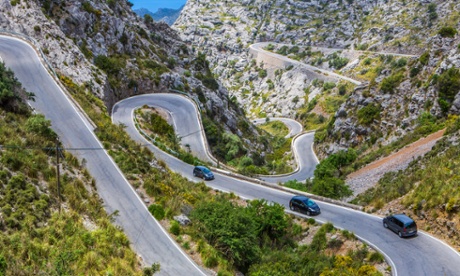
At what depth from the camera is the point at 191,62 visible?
82.8 meters

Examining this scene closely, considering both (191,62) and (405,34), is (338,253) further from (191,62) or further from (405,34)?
(405,34)

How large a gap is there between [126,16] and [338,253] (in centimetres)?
7013

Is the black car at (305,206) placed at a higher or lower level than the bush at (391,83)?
lower

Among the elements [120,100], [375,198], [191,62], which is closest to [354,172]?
[375,198]

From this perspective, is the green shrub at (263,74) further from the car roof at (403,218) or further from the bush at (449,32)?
the car roof at (403,218)

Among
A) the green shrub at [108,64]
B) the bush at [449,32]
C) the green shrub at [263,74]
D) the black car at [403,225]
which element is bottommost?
the green shrub at [263,74]

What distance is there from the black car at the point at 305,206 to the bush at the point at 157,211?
11591 mm

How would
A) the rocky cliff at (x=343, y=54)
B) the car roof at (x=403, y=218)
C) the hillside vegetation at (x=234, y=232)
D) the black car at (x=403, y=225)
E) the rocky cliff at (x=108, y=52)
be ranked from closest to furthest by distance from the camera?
the hillside vegetation at (x=234, y=232) < the black car at (x=403, y=225) < the car roof at (x=403, y=218) < the rocky cliff at (x=108, y=52) < the rocky cliff at (x=343, y=54)

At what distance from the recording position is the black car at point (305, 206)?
2845 cm

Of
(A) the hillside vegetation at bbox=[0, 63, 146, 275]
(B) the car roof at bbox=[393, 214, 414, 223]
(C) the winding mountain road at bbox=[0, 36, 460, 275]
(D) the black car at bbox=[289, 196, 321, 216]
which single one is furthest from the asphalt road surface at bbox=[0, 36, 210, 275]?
(B) the car roof at bbox=[393, 214, 414, 223]

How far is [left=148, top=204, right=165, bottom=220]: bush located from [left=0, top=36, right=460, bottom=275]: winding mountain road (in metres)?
0.34

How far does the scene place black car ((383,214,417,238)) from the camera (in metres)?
22.8

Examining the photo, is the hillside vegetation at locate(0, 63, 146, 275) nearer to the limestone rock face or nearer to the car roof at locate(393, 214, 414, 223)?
the car roof at locate(393, 214, 414, 223)

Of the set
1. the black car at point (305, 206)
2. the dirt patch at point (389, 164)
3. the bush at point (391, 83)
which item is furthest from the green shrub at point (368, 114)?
the black car at point (305, 206)
